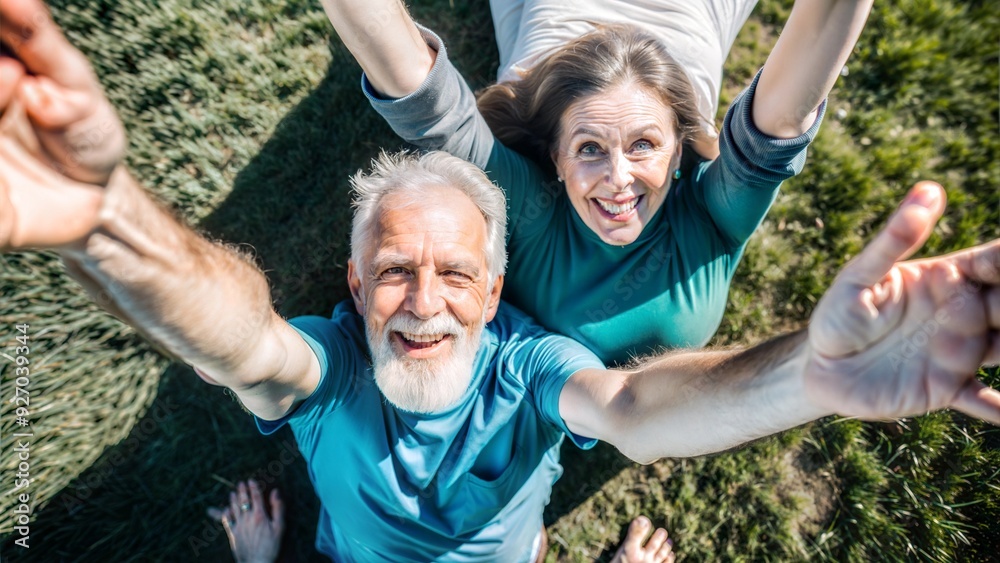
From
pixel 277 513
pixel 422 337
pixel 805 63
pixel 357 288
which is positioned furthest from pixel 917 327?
pixel 277 513

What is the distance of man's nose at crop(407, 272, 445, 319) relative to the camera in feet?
8.86

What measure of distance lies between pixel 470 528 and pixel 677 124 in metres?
2.34

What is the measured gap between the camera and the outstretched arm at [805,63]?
2117 mm

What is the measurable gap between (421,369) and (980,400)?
Result: 1.99 metres

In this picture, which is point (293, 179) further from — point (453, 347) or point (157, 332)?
point (157, 332)

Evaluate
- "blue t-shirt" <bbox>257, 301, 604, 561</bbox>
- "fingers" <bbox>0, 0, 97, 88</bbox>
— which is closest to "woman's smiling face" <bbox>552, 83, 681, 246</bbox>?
"blue t-shirt" <bbox>257, 301, 604, 561</bbox>

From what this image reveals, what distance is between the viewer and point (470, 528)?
3.02 metres

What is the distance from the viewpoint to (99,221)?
1.46 meters

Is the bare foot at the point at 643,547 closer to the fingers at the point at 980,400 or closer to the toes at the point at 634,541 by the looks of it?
the toes at the point at 634,541

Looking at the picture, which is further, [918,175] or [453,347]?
[918,175]

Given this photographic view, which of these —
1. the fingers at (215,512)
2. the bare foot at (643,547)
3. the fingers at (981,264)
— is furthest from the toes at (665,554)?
the fingers at (981,264)

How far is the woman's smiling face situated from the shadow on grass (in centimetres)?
162

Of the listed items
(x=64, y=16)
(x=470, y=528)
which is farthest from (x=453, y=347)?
(x=64, y=16)

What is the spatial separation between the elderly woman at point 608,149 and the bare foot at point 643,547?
1.35 m
